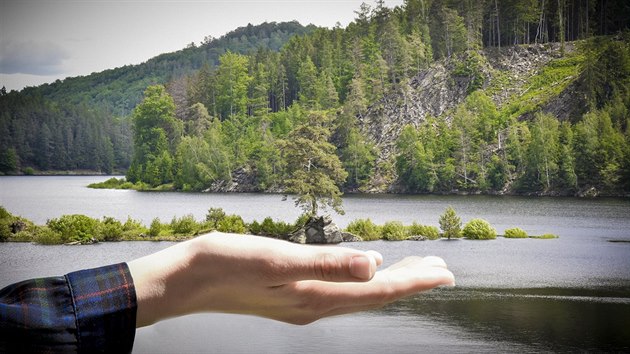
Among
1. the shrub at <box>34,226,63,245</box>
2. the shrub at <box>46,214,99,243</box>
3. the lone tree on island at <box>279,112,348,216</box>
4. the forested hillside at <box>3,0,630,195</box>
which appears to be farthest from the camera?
the forested hillside at <box>3,0,630,195</box>

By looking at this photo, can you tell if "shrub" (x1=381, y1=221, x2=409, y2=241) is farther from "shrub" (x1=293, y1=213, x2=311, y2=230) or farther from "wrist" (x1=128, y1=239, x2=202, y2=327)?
"wrist" (x1=128, y1=239, x2=202, y2=327)

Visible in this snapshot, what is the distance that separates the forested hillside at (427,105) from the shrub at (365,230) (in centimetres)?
1582

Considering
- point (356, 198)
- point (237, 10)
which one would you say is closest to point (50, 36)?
point (237, 10)

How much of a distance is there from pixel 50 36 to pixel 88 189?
578 inches

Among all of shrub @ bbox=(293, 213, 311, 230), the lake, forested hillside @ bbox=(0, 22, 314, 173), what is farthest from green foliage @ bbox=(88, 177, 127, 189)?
shrub @ bbox=(293, 213, 311, 230)

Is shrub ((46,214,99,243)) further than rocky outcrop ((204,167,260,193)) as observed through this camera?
No

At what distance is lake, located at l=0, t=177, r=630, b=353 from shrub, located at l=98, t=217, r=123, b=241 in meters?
0.31

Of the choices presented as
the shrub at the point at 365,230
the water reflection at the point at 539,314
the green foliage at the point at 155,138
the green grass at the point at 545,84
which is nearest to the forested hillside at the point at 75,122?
the green foliage at the point at 155,138

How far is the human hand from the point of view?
26 cm

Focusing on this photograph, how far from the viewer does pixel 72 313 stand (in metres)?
0.26

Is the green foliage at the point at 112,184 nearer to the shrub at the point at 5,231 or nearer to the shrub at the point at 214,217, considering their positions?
the shrub at the point at 5,231

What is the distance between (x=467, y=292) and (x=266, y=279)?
68.0 feet

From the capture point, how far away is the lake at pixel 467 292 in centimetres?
1694

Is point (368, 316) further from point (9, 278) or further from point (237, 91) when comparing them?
point (237, 91)
